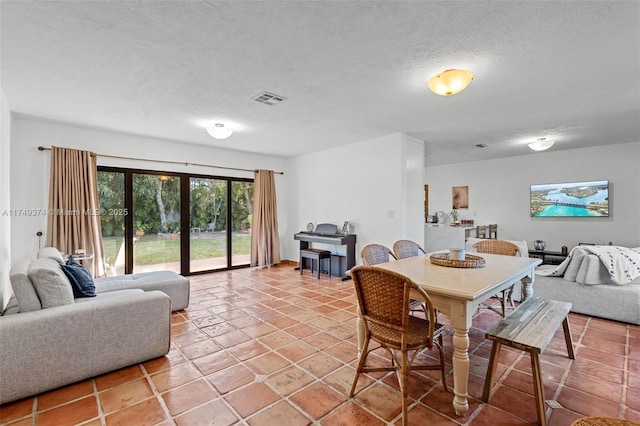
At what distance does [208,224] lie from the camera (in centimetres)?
570

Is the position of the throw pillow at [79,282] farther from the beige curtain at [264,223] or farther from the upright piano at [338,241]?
the beige curtain at [264,223]

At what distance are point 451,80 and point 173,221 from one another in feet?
15.9

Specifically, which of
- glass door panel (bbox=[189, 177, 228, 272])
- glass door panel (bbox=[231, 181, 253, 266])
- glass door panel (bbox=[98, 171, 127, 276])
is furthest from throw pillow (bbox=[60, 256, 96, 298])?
glass door panel (bbox=[231, 181, 253, 266])

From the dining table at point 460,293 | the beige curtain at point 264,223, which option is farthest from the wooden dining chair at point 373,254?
the beige curtain at point 264,223

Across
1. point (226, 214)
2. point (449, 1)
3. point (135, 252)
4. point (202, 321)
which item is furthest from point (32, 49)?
point (226, 214)

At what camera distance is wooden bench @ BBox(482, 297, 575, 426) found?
5.48 ft

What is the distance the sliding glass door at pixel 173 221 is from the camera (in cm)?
467

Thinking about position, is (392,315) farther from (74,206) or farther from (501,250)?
(74,206)

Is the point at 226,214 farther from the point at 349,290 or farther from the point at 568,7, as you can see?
the point at 568,7

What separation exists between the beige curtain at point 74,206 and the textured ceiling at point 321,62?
22.4 inches

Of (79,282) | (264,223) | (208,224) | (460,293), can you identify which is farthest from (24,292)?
(264,223)

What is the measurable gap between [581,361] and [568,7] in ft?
8.30

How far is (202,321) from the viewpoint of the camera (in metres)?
3.21

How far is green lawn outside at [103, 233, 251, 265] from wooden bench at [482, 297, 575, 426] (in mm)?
5015
